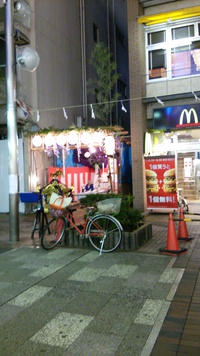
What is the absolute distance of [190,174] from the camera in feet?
50.4

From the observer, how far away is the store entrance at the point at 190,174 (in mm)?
15328

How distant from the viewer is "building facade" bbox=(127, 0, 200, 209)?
45.2 ft

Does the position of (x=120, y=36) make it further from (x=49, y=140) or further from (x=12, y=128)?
(x=12, y=128)

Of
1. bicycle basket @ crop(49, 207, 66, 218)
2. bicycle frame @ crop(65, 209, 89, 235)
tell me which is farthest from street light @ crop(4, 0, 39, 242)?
bicycle frame @ crop(65, 209, 89, 235)

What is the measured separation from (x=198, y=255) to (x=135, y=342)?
3.76 metres

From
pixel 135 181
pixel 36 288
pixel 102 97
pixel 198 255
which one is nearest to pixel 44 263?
pixel 36 288

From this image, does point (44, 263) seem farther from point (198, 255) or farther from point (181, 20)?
point (181, 20)

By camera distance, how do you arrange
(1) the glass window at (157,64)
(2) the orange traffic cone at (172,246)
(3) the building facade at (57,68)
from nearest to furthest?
(2) the orange traffic cone at (172,246) → (1) the glass window at (157,64) → (3) the building facade at (57,68)

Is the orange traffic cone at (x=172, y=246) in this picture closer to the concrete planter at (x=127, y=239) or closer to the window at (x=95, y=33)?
the concrete planter at (x=127, y=239)

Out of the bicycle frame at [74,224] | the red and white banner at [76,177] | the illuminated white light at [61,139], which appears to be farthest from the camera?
the red and white banner at [76,177]

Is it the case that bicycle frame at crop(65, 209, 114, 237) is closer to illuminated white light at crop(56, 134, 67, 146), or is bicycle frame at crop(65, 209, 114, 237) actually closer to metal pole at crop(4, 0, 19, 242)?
metal pole at crop(4, 0, 19, 242)

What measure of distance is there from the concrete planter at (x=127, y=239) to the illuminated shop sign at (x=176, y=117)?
20.8ft

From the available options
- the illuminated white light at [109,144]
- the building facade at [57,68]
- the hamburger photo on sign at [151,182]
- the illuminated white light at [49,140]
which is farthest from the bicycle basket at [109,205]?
the illuminated white light at [49,140]

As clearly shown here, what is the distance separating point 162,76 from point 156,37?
1.73 meters
